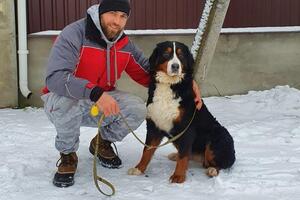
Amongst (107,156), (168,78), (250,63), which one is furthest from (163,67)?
(250,63)

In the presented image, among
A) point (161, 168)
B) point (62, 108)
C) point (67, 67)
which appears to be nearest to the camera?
point (67, 67)

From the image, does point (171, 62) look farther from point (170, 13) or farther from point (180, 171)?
point (170, 13)

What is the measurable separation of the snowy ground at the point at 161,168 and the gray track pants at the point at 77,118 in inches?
11.4

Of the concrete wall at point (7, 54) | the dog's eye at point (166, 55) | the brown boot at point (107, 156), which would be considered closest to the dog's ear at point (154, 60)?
the dog's eye at point (166, 55)

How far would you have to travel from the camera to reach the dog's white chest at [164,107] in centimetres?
369

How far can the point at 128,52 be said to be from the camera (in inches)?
153

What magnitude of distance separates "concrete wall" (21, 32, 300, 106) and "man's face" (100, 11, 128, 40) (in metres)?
3.16

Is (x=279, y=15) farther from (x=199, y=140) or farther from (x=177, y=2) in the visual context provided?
(x=199, y=140)

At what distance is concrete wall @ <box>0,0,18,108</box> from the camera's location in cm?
622

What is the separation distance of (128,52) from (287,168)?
159cm

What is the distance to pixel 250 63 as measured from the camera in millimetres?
7074

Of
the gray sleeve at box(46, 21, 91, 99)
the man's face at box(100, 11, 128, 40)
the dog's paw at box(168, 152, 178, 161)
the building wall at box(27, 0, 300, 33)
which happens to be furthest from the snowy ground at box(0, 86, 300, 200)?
the building wall at box(27, 0, 300, 33)

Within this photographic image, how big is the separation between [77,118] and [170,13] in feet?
11.7

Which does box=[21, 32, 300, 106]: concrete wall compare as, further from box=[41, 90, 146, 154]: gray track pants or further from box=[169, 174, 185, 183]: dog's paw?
box=[169, 174, 185, 183]: dog's paw
